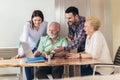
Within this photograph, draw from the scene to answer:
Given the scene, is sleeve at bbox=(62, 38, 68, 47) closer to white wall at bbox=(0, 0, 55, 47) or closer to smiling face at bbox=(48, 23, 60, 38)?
smiling face at bbox=(48, 23, 60, 38)

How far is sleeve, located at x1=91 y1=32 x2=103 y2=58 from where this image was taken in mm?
3000

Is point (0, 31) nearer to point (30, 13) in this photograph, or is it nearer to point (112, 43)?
point (30, 13)

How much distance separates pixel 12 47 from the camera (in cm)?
442

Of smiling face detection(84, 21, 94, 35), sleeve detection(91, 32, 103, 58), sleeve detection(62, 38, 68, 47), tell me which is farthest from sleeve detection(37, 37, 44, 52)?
sleeve detection(91, 32, 103, 58)

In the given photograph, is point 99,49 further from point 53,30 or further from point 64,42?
point 53,30

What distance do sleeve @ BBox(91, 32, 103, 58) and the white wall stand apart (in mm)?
1617

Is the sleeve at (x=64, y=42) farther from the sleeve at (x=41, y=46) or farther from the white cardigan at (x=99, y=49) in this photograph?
A: the white cardigan at (x=99, y=49)

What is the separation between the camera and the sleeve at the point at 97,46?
3.00 m

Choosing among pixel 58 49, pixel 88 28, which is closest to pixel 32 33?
pixel 58 49

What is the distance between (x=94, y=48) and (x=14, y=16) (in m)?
1.97

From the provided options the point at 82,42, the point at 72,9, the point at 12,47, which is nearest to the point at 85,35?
the point at 82,42

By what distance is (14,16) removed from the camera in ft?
14.5

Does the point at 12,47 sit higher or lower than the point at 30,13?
lower

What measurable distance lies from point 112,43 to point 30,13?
160 centimetres
